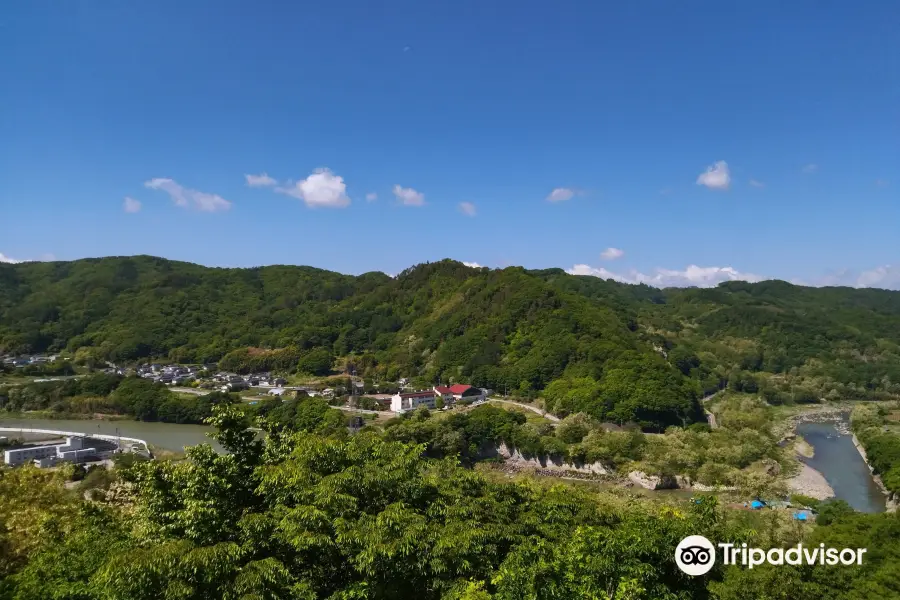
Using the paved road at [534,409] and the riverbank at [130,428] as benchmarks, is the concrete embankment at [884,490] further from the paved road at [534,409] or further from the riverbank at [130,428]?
the riverbank at [130,428]

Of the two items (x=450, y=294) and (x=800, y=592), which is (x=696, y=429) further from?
(x=450, y=294)

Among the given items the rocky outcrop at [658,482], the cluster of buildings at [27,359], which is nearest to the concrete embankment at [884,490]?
the rocky outcrop at [658,482]

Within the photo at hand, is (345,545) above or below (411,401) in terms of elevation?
above

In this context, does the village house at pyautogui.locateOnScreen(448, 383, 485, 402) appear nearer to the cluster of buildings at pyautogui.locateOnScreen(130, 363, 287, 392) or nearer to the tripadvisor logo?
the cluster of buildings at pyautogui.locateOnScreen(130, 363, 287, 392)

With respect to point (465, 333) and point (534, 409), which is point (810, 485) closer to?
point (534, 409)

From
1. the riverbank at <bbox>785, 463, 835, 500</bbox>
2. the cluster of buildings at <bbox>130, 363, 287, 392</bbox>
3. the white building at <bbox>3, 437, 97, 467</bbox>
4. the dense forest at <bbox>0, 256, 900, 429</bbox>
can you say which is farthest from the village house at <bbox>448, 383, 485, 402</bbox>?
the white building at <bbox>3, 437, 97, 467</bbox>

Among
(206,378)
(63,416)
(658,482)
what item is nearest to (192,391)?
(206,378)
